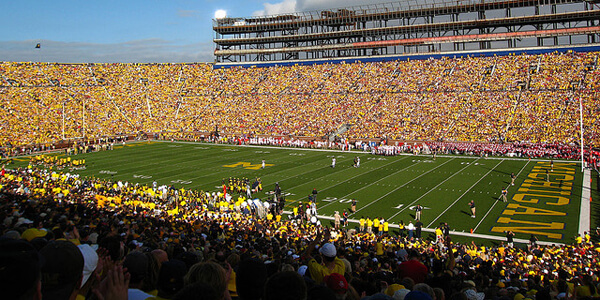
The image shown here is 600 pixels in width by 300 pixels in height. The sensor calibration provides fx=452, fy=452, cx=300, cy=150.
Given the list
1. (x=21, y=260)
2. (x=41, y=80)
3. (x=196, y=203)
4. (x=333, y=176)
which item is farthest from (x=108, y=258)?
(x=41, y=80)

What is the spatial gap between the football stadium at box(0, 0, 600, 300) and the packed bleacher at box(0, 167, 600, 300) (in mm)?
22

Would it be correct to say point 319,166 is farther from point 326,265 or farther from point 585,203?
point 326,265

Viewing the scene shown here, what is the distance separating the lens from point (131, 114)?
55.8m

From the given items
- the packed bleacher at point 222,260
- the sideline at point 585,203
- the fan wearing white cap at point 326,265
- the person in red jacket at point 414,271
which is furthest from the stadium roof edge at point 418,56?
the fan wearing white cap at point 326,265

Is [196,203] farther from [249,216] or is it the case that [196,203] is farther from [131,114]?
[131,114]

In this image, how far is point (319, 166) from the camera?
32.2 m

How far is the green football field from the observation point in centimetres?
1880

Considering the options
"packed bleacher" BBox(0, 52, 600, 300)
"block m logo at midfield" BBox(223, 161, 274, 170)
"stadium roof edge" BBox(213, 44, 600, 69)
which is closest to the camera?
"packed bleacher" BBox(0, 52, 600, 300)

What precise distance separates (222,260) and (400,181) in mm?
21194

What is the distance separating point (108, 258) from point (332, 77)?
173 ft

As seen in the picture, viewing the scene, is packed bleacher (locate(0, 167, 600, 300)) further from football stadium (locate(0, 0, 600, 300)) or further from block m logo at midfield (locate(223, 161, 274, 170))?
block m logo at midfield (locate(223, 161, 274, 170))

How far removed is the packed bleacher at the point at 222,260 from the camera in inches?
98.7

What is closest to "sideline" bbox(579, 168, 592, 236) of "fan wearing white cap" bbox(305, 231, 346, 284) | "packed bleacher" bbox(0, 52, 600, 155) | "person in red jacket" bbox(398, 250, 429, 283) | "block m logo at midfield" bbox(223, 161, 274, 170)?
"packed bleacher" bbox(0, 52, 600, 155)

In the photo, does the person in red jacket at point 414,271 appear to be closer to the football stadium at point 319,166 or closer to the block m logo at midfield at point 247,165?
the football stadium at point 319,166
